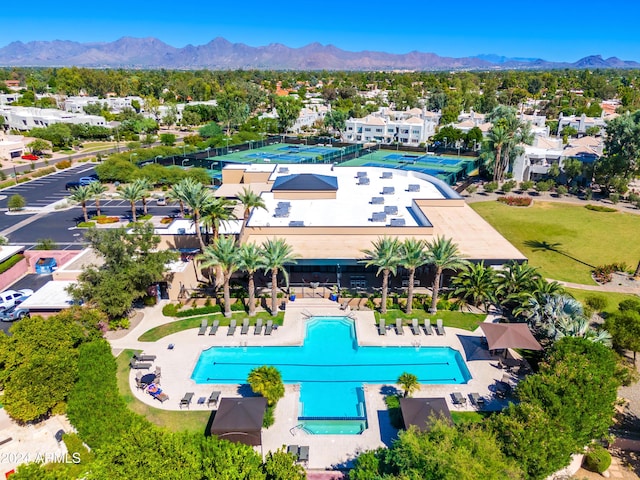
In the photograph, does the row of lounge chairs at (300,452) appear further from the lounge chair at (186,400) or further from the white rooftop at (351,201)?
the white rooftop at (351,201)

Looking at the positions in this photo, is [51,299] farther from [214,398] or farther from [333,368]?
[333,368]

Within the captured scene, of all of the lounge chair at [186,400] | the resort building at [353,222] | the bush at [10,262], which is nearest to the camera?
the lounge chair at [186,400]

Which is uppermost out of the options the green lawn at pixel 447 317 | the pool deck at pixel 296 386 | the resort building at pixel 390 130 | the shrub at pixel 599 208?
the resort building at pixel 390 130

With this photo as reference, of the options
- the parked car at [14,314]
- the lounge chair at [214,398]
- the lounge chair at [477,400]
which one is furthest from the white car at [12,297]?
the lounge chair at [477,400]

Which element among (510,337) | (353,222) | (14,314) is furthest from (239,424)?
(353,222)

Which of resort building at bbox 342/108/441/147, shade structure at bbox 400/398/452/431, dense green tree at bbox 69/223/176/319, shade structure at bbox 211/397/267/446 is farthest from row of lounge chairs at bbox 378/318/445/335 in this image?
resort building at bbox 342/108/441/147
